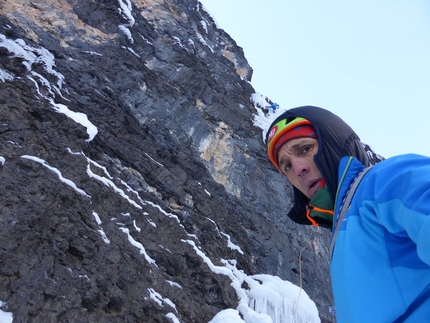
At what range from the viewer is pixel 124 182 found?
24.7ft

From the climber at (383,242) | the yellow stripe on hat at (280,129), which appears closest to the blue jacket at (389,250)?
the climber at (383,242)

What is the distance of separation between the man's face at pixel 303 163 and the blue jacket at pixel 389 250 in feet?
1.77

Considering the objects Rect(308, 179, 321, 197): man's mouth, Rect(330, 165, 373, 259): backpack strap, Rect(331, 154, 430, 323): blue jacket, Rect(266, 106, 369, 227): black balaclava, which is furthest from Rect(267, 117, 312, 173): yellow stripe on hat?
Rect(331, 154, 430, 323): blue jacket

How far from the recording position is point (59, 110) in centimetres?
739

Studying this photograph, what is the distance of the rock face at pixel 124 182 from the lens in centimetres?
504

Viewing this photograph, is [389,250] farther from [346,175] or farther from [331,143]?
[331,143]

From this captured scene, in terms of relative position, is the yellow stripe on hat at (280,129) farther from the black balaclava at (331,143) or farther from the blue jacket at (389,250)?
the blue jacket at (389,250)

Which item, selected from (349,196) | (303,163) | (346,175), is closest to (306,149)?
(303,163)

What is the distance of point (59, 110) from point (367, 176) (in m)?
7.29

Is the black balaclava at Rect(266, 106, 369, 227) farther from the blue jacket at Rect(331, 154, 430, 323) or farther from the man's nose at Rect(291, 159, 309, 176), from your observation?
the blue jacket at Rect(331, 154, 430, 323)

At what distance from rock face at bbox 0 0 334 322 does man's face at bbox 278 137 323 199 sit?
7.49 ft

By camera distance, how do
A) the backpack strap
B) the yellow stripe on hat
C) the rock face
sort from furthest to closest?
the rock face < the yellow stripe on hat < the backpack strap

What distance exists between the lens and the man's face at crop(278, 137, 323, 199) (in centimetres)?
189

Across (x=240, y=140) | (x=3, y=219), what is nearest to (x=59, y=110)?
(x=3, y=219)
